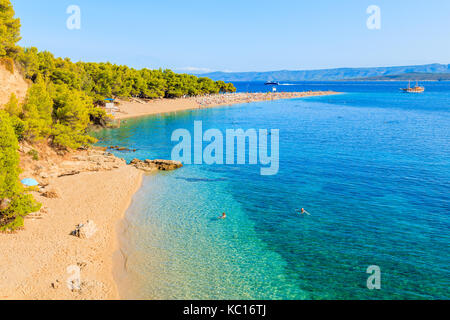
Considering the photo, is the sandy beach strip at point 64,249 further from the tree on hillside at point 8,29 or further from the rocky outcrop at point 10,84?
the tree on hillside at point 8,29

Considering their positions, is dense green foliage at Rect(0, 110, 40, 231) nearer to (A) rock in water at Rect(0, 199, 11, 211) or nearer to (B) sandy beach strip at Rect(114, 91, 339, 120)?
(A) rock in water at Rect(0, 199, 11, 211)

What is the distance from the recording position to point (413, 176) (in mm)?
38125

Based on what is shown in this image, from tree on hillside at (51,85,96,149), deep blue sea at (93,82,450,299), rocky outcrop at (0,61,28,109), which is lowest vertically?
deep blue sea at (93,82,450,299)

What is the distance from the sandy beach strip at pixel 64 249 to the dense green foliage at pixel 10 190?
3.70 feet

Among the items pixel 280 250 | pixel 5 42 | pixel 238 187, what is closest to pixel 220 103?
pixel 5 42

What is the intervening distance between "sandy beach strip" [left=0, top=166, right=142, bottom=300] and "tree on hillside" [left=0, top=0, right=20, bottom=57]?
27815mm

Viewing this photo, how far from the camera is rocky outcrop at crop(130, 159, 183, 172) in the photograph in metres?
42.0

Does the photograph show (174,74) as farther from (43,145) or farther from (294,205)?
(294,205)

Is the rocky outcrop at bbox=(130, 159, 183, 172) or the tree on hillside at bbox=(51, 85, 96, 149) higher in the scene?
the tree on hillside at bbox=(51, 85, 96, 149)

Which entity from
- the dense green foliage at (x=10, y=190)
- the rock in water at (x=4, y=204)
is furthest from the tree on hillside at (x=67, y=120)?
the rock in water at (x=4, y=204)

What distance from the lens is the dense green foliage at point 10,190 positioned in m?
22.5

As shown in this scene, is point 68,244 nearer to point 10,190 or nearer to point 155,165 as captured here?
point 10,190

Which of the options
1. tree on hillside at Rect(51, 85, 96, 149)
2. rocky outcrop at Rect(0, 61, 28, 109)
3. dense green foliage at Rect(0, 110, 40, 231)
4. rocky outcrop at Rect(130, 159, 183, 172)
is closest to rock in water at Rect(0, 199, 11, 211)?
dense green foliage at Rect(0, 110, 40, 231)
